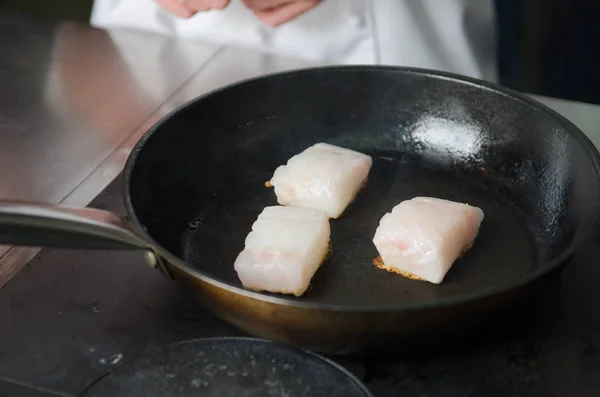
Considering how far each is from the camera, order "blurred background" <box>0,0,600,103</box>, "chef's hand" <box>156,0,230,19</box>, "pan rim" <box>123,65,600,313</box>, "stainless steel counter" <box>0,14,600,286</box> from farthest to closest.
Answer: "blurred background" <box>0,0,600,103</box> → "chef's hand" <box>156,0,230,19</box> → "stainless steel counter" <box>0,14,600,286</box> → "pan rim" <box>123,65,600,313</box>

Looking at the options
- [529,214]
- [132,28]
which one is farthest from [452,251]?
[132,28]

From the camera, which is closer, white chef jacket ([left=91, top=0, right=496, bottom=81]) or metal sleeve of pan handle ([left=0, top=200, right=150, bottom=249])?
metal sleeve of pan handle ([left=0, top=200, right=150, bottom=249])

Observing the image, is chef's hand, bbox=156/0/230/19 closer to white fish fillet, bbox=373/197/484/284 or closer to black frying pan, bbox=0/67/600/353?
black frying pan, bbox=0/67/600/353

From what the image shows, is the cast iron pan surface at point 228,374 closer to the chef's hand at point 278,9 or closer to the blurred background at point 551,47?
the chef's hand at point 278,9

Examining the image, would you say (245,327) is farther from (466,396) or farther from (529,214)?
(529,214)

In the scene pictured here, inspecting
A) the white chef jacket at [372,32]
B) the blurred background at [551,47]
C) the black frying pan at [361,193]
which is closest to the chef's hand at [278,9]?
the white chef jacket at [372,32]

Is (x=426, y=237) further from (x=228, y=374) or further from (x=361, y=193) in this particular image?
(x=228, y=374)

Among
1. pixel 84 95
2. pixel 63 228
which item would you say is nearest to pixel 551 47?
pixel 84 95

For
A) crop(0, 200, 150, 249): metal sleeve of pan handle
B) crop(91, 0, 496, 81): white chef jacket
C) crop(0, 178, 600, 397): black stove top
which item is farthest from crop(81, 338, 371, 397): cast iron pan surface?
crop(91, 0, 496, 81): white chef jacket
